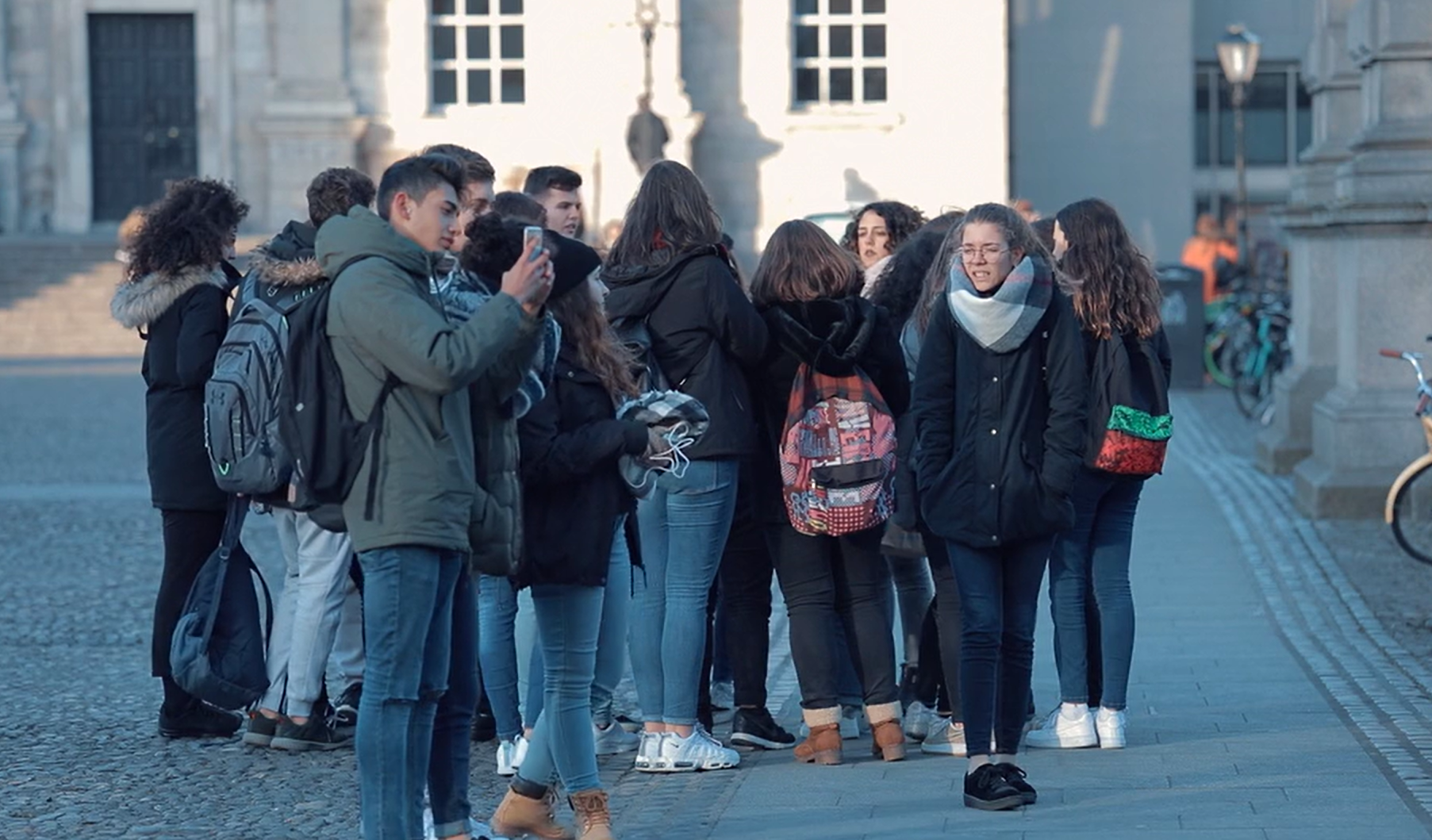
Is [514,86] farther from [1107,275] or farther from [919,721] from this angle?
[1107,275]

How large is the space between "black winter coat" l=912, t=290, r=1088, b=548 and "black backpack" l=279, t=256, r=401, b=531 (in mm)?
1902

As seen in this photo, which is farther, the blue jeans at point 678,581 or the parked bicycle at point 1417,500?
the parked bicycle at point 1417,500

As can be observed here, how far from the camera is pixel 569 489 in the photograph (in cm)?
606

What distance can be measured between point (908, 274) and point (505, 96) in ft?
86.9

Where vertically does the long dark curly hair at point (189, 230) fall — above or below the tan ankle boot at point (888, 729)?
above

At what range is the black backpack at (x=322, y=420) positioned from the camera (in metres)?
5.36

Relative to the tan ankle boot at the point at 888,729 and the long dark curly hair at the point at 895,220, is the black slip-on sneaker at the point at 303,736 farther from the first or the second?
the long dark curly hair at the point at 895,220

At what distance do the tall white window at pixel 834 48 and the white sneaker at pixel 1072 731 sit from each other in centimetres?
2637

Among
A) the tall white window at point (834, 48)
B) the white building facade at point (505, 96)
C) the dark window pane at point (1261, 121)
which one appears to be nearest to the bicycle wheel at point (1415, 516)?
the white building facade at point (505, 96)

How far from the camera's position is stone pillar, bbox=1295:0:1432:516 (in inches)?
A: 507

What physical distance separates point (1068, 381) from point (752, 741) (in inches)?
68.5

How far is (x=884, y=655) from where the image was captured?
7.36m

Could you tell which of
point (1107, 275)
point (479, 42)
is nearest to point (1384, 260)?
point (1107, 275)

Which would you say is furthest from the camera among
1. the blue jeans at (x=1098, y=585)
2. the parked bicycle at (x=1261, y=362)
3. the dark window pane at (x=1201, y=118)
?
the dark window pane at (x=1201, y=118)
